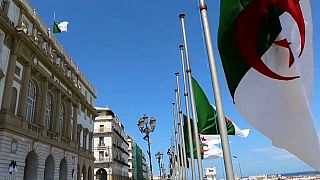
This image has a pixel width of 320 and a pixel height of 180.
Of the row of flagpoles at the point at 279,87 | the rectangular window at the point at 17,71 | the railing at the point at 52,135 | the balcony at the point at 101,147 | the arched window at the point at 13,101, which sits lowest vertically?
the row of flagpoles at the point at 279,87

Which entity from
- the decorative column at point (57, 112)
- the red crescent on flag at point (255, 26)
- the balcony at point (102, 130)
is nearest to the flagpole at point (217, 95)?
the red crescent on flag at point (255, 26)

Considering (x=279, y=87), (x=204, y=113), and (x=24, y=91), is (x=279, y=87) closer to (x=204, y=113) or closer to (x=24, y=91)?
(x=204, y=113)

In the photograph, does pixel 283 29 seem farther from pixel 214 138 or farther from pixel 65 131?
pixel 65 131

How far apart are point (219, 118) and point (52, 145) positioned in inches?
1089

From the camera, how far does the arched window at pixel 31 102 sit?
28344 millimetres

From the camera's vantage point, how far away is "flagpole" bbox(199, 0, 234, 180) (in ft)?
19.9

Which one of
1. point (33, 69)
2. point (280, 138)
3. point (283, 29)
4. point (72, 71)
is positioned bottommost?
point (280, 138)

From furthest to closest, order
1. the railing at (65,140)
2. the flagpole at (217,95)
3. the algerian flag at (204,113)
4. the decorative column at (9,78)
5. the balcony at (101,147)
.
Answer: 1. the balcony at (101,147)
2. the railing at (65,140)
3. the decorative column at (9,78)
4. the algerian flag at (204,113)
5. the flagpole at (217,95)

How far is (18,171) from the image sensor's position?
2455cm

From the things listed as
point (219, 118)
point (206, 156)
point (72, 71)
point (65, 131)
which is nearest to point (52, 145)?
point (65, 131)

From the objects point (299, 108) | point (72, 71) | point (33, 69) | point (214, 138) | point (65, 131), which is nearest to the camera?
point (299, 108)

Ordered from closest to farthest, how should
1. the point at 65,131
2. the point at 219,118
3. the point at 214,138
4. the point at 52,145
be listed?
the point at 219,118, the point at 214,138, the point at 52,145, the point at 65,131

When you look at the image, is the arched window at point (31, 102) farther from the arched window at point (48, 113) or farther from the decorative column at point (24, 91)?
the arched window at point (48, 113)

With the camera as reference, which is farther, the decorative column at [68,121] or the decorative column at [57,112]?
the decorative column at [68,121]
